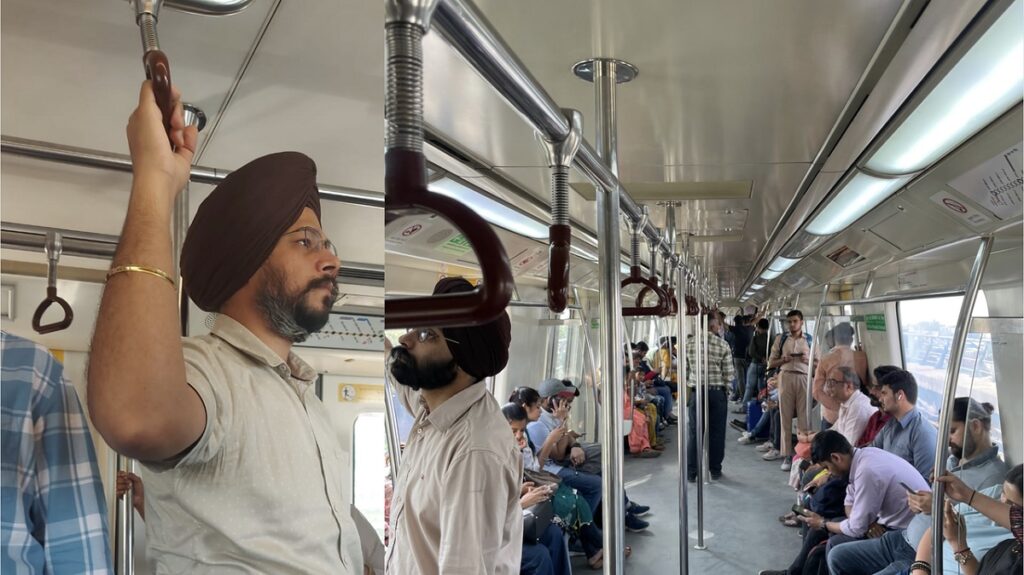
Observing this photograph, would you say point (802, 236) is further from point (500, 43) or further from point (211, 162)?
point (211, 162)

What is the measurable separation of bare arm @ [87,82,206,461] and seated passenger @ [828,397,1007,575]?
2.69 metres

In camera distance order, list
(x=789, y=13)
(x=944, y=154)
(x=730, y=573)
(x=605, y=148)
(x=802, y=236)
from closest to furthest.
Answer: (x=789, y=13), (x=605, y=148), (x=944, y=154), (x=802, y=236), (x=730, y=573)

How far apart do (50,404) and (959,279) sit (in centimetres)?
295

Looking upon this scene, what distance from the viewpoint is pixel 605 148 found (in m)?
1.55

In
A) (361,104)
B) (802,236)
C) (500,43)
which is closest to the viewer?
(361,104)

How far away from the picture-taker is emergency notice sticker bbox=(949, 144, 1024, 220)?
201 centimetres

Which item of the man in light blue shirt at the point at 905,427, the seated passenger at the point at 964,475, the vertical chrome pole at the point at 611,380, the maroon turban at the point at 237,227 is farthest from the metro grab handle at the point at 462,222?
the man in light blue shirt at the point at 905,427

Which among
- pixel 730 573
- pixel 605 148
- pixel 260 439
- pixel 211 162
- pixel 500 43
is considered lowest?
pixel 730 573

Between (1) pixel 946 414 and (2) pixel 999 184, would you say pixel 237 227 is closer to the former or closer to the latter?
(2) pixel 999 184

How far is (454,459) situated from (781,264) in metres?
5.22

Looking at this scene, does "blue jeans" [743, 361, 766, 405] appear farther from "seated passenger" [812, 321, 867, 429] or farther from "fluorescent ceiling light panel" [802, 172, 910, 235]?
"fluorescent ceiling light panel" [802, 172, 910, 235]

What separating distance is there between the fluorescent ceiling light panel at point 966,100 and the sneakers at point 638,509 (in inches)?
63.0

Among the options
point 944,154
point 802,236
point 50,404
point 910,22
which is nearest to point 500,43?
point 50,404

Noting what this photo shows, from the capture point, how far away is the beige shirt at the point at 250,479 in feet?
1.12
